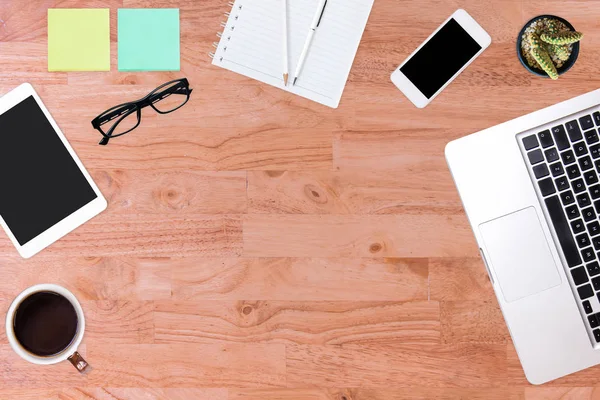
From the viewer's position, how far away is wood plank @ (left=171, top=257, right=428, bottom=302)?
3.20 ft

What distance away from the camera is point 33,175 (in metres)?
0.95

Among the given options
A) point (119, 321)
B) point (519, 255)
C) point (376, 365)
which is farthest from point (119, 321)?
point (519, 255)

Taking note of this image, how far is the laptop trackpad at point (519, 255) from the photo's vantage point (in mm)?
929

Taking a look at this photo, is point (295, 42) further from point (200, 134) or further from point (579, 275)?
point (579, 275)

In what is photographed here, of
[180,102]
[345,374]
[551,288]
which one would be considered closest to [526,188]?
[551,288]

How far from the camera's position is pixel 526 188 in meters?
0.93

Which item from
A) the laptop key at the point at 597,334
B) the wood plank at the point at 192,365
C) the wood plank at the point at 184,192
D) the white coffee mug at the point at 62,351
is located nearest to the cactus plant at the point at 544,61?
the laptop key at the point at 597,334

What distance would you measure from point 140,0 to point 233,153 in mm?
315

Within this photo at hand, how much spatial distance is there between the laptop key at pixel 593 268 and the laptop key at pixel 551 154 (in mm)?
186

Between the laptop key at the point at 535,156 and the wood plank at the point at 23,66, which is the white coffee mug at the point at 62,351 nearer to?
the wood plank at the point at 23,66

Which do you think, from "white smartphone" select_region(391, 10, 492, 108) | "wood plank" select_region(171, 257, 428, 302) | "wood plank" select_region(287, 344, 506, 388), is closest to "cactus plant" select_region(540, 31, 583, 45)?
"white smartphone" select_region(391, 10, 492, 108)

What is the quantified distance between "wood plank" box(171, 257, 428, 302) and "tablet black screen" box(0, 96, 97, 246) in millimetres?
175

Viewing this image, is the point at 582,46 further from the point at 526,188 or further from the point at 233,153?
the point at 233,153

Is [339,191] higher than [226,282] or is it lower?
higher
